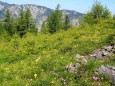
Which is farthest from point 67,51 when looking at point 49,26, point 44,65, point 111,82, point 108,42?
point 49,26

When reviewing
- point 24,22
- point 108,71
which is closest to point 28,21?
point 24,22

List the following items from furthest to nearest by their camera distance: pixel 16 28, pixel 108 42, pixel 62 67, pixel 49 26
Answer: pixel 49 26 → pixel 16 28 → pixel 108 42 → pixel 62 67

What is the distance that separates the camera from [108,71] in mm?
12000

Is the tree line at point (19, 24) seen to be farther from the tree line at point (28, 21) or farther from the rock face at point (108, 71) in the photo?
the rock face at point (108, 71)

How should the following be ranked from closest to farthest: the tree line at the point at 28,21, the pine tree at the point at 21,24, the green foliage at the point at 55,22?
1. the tree line at the point at 28,21
2. the pine tree at the point at 21,24
3. the green foliage at the point at 55,22

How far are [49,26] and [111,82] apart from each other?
6975 cm

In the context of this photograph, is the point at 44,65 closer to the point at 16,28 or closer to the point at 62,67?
the point at 62,67

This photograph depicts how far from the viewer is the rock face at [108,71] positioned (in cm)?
1161

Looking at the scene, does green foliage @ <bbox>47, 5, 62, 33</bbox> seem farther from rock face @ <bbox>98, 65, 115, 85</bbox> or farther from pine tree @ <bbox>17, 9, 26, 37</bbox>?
rock face @ <bbox>98, 65, 115, 85</bbox>

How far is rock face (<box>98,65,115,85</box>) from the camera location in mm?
11609

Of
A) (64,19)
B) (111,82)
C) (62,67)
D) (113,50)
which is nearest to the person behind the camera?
(111,82)

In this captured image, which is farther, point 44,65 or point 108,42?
point 108,42

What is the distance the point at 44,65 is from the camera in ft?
47.7

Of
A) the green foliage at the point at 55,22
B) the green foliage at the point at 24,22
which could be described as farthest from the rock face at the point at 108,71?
the green foliage at the point at 55,22
